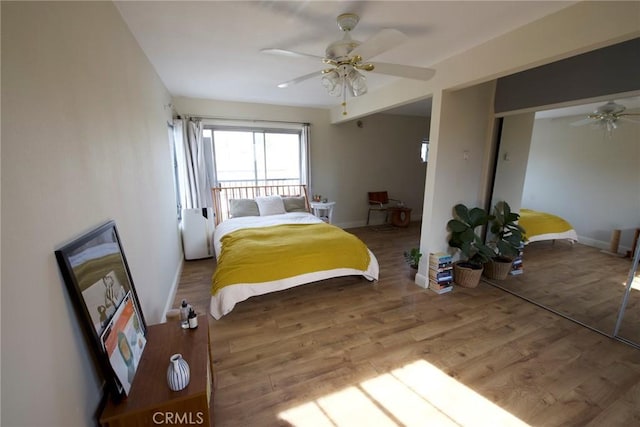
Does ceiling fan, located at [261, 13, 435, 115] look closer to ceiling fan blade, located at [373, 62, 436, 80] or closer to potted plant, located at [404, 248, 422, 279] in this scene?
ceiling fan blade, located at [373, 62, 436, 80]

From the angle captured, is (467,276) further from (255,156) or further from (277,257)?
(255,156)

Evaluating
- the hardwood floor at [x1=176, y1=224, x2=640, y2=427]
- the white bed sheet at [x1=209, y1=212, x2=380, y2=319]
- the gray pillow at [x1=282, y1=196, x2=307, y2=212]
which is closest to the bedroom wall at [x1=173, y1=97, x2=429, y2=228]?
the gray pillow at [x1=282, y1=196, x2=307, y2=212]

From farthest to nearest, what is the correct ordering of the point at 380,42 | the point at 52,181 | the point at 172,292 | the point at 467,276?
1. the point at 467,276
2. the point at 172,292
3. the point at 380,42
4. the point at 52,181

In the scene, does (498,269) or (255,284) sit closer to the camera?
(255,284)

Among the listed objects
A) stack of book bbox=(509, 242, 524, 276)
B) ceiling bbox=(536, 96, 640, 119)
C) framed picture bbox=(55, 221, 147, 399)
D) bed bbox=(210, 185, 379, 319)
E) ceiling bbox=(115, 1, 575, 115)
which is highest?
ceiling bbox=(115, 1, 575, 115)

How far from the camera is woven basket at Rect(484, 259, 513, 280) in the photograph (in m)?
3.00

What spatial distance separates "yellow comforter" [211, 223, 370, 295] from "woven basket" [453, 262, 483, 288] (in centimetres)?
111

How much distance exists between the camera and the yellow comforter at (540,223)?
260cm

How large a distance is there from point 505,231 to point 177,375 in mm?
3433

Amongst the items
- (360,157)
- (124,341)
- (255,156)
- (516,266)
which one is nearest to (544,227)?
(516,266)

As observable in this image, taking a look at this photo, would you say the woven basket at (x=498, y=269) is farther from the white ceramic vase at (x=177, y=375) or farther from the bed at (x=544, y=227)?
the white ceramic vase at (x=177, y=375)

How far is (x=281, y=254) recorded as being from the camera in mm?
2539

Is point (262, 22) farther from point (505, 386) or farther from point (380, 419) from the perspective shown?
point (505, 386)

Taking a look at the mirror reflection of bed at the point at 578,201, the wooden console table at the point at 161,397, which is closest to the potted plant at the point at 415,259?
the mirror reflection of bed at the point at 578,201
